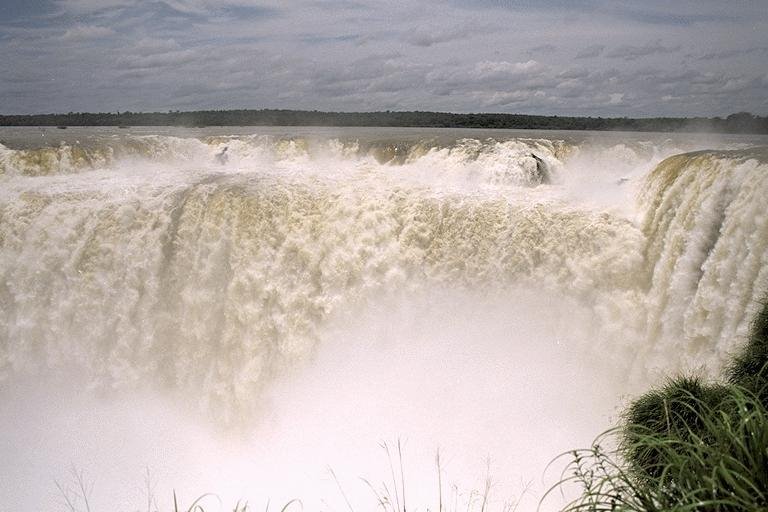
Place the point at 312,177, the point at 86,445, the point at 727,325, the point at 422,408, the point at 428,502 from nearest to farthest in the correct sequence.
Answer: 1. the point at 727,325
2. the point at 428,502
3. the point at 422,408
4. the point at 86,445
5. the point at 312,177

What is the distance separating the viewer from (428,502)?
29.9 feet

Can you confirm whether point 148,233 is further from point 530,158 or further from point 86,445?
point 530,158

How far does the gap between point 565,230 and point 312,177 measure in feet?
18.5

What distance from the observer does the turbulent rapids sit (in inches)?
404

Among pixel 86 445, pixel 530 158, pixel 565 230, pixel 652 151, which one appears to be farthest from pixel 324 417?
pixel 652 151

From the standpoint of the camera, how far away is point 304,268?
12.2 meters

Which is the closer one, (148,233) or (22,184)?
(148,233)

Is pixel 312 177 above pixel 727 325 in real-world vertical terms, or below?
above

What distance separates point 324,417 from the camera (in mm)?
11148

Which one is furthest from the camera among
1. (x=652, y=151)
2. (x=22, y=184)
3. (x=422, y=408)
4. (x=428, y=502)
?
(x=652, y=151)

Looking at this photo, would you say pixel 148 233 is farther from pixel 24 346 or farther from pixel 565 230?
pixel 565 230

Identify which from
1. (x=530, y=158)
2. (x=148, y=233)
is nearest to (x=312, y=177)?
(x=148, y=233)

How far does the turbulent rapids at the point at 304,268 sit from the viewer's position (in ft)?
33.6

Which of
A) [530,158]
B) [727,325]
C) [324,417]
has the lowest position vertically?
[324,417]
